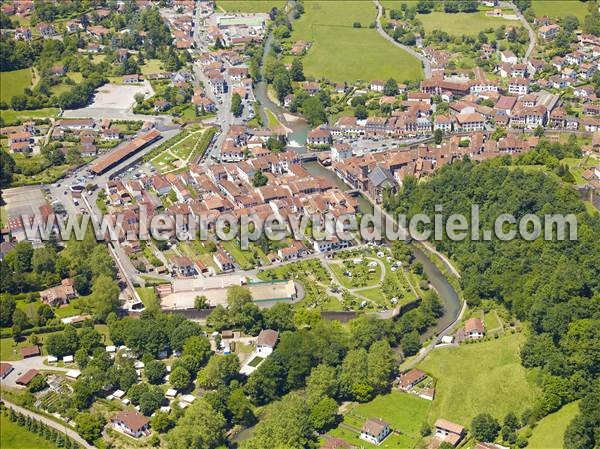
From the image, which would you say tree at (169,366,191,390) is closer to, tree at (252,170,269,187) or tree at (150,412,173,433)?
tree at (150,412,173,433)

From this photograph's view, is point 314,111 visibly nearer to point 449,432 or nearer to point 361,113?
point 361,113

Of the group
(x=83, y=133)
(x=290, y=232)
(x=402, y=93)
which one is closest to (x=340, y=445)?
(x=290, y=232)

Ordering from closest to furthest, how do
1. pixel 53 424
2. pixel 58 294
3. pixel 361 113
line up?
pixel 53 424 → pixel 58 294 → pixel 361 113

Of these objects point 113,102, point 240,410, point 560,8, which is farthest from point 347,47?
point 240,410


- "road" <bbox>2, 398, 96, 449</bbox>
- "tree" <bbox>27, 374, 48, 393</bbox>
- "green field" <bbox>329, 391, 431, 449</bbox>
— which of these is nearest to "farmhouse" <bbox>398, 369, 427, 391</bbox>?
"green field" <bbox>329, 391, 431, 449</bbox>

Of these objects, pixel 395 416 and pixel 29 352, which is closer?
pixel 395 416

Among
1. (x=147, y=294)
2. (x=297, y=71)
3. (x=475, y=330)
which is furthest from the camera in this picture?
(x=297, y=71)

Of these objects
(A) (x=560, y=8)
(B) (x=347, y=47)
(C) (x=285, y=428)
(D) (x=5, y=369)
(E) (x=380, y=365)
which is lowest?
(D) (x=5, y=369)

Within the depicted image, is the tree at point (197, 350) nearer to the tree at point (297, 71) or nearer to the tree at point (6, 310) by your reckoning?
the tree at point (6, 310)
